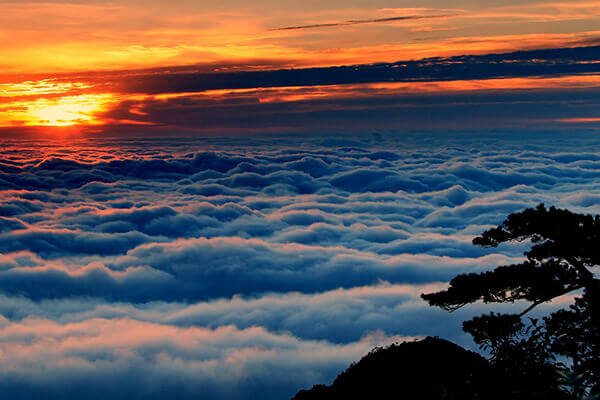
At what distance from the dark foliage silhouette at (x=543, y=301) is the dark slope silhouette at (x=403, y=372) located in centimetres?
631

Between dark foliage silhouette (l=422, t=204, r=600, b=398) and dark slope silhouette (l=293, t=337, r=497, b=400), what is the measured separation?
6.31 meters

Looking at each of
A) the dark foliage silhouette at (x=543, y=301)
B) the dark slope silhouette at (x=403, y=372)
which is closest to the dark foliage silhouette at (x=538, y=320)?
the dark foliage silhouette at (x=543, y=301)

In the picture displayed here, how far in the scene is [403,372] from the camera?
2070 cm

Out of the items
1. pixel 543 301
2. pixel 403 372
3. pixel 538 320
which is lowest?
pixel 403 372

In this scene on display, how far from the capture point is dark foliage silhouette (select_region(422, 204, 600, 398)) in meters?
12.4

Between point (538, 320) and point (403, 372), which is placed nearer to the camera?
point (538, 320)

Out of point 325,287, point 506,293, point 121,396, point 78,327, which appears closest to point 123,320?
point 78,327

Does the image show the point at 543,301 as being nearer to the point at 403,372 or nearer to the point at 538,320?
the point at 538,320

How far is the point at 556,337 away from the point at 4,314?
558 feet

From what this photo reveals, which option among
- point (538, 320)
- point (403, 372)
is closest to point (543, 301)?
point (538, 320)

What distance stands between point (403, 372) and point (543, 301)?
8.81m

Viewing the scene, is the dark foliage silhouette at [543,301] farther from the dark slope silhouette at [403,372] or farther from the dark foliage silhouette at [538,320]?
the dark slope silhouette at [403,372]

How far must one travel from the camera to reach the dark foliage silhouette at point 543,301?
12.4 metres

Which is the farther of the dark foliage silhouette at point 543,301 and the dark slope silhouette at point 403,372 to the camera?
the dark slope silhouette at point 403,372
